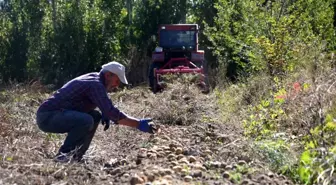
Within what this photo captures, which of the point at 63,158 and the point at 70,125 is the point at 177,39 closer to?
the point at 70,125

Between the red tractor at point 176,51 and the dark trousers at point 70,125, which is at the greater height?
the dark trousers at point 70,125

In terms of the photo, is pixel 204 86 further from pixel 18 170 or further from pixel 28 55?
pixel 28 55

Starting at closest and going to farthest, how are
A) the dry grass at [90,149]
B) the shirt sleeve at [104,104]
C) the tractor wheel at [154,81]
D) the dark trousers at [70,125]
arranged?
the dry grass at [90,149] < the shirt sleeve at [104,104] < the dark trousers at [70,125] < the tractor wheel at [154,81]

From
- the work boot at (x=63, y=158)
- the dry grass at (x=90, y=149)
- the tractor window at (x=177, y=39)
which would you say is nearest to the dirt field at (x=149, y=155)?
the dry grass at (x=90, y=149)

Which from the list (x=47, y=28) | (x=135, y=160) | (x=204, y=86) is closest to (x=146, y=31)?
(x=47, y=28)

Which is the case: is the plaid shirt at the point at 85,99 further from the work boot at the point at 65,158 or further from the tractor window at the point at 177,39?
the tractor window at the point at 177,39

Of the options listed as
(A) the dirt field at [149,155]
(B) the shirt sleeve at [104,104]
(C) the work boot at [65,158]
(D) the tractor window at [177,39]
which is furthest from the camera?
(D) the tractor window at [177,39]

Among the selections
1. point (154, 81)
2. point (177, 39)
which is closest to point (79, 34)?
point (177, 39)

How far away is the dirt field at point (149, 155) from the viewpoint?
609 centimetres

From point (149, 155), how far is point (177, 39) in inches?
494

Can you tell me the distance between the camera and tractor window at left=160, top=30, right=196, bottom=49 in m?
19.2

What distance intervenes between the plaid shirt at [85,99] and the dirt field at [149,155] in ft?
1.85

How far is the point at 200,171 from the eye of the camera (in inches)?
247

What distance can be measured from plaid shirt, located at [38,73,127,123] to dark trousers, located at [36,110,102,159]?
11 centimetres
